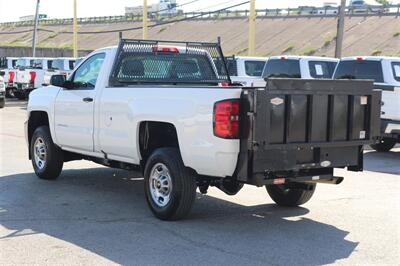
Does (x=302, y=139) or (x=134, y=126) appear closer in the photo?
(x=302, y=139)

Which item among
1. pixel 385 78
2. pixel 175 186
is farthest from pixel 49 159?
pixel 385 78

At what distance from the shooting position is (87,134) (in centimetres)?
834

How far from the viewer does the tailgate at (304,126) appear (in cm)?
602

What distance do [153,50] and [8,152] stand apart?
210 inches

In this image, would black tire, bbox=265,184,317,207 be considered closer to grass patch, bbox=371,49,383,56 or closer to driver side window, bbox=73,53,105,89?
driver side window, bbox=73,53,105,89

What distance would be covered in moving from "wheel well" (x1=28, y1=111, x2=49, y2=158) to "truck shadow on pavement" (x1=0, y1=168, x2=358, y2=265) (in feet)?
4.67

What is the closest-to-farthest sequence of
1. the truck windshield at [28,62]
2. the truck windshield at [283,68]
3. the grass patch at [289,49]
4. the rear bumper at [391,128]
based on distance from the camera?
the rear bumper at [391,128] → the truck windshield at [283,68] → the truck windshield at [28,62] → the grass patch at [289,49]

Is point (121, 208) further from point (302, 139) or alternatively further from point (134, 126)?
point (302, 139)

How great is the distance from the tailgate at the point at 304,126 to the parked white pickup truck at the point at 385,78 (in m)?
6.46

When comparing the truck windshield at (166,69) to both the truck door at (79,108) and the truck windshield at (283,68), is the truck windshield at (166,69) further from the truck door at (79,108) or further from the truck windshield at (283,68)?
the truck windshield at (283,68)

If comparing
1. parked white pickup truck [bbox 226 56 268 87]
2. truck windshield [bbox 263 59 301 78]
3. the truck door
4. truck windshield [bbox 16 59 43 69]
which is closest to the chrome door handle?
the truck door

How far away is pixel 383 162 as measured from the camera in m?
12.6

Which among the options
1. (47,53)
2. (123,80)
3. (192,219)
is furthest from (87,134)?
(47,53)

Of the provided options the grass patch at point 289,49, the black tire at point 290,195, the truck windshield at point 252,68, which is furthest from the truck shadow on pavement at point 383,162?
the grass patch at point 289,49
